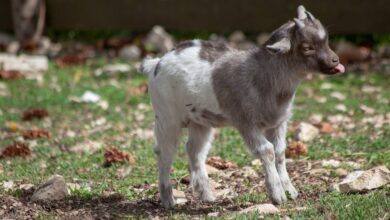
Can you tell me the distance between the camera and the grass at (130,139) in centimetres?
605

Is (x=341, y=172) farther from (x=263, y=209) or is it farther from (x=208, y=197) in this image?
(x=263, y=209)

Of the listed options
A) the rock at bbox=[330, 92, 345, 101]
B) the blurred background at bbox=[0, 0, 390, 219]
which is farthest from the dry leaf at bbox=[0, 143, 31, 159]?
the rock at bbox=[330, 92, 345, 101]

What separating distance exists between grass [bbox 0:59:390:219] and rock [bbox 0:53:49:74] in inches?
11.8

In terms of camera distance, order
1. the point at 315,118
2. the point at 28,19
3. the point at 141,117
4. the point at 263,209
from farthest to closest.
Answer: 1. the point at 28,19
2. the point at 141,117
3. the point at 315,118
4. the point at 263,209

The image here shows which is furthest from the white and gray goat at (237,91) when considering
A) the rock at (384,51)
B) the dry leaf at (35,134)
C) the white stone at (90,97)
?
the rock at (384,51)

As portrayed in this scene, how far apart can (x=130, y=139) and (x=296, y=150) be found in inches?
90.7

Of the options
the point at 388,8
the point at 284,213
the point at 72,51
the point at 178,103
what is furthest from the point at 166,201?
the point at 72,51

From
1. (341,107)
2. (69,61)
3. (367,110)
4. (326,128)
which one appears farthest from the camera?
(69,61)

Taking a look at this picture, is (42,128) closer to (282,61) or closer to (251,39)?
(282,61)

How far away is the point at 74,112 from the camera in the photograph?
1080 centimetres

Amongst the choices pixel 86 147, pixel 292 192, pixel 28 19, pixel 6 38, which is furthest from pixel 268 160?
pixel 6 38

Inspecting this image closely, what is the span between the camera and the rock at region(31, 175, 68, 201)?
6.50 meters

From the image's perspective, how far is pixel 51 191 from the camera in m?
6.52

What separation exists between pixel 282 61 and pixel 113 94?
5847 millimetres
